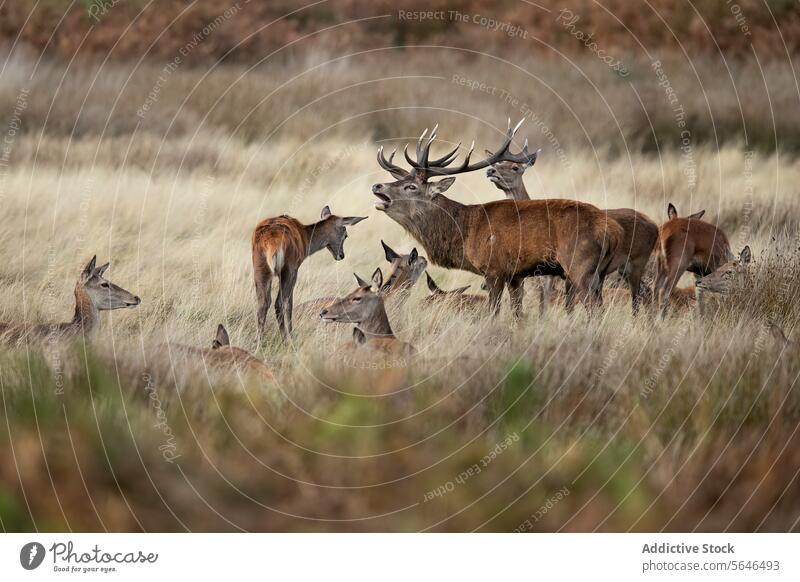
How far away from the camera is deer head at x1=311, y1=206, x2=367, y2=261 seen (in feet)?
47.1

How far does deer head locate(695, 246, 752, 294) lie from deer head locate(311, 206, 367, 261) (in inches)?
135

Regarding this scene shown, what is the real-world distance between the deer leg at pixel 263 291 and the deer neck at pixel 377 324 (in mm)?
1072

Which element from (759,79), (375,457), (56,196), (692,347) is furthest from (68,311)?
(759,79)

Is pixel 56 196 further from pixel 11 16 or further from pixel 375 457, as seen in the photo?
pixel 375 457

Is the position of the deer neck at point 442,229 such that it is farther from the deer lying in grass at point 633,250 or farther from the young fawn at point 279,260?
the young fawn at point 279,260

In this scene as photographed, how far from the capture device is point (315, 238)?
47.0 feet

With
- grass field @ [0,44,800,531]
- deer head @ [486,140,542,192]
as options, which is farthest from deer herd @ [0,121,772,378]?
deer head @ [486,140,542,192]

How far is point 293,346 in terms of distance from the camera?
39.1 feet

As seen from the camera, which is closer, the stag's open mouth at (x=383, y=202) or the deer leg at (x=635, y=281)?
the deer leg at (x=635, y=281)

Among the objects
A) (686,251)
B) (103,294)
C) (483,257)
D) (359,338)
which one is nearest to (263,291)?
(103,294)

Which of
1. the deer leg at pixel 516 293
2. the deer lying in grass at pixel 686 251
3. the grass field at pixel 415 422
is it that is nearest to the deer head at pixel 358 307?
the grass field at pixel 415 422

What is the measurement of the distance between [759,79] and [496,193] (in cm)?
706

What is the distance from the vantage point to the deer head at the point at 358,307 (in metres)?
12.6
